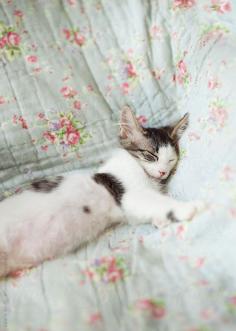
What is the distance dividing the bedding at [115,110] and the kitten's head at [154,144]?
6 centimetres

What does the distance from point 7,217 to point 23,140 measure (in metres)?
0.37

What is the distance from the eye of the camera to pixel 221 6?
1470mm

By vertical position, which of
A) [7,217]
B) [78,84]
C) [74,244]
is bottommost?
[74,244]

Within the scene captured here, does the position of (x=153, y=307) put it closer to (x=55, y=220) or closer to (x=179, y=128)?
(x=55, y=220)

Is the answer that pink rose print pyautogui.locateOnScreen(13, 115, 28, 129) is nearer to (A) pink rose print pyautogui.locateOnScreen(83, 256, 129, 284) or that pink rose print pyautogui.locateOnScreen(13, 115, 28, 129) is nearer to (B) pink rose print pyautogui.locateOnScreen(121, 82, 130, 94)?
(B) pink rose print pyautogui.locateOnScreen(121, 82, 130, 94)

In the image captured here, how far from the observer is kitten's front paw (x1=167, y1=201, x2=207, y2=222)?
1157 mm

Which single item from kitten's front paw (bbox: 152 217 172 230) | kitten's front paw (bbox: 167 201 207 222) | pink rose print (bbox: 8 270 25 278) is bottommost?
pink rose print (bbox: 8 270 25 278)

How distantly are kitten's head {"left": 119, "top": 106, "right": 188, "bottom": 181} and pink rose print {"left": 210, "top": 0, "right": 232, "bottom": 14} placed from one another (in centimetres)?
41

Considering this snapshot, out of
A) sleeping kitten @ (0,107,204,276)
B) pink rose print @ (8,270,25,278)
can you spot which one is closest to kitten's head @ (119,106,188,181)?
sleeping kitten @ (0,107,204,276)

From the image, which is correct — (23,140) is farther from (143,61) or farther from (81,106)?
(143,61)

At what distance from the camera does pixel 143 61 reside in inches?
61.7

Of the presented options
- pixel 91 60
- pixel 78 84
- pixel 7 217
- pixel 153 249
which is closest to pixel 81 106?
pixel 78 84

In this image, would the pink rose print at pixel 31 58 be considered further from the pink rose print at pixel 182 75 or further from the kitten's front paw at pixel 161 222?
the kitten's front paw at pixel 161 222

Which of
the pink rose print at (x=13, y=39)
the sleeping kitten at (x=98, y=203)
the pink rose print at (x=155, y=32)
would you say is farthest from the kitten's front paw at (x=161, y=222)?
the pink rose print at (x=13, y=39)
